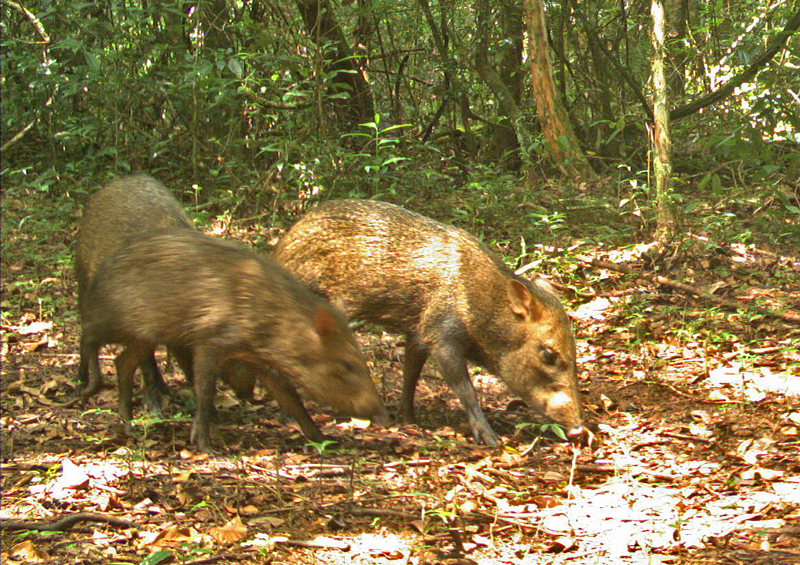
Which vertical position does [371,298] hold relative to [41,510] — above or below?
above

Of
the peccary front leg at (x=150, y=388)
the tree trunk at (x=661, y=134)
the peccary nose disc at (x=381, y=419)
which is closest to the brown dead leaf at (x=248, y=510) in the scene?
the peccary nose disc at (x=381, y=419)

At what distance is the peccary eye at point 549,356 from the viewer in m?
5.59

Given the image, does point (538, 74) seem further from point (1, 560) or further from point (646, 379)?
point (1, 560)

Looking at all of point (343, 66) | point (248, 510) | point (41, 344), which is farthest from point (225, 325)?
point (343, 66)

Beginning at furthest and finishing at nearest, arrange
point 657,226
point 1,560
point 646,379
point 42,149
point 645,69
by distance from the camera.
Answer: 1. point 645,69
2. point 42,149
3. point 657,226
4. point 646,379
5. point 1,560

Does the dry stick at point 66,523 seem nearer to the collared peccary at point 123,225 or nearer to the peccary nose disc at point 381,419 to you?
the peccary nose disc at point 381,419

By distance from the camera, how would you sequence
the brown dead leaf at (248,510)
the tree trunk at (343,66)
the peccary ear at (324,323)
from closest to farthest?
the brown dead leaf at (248,510), the peccary ear at (324,323), the tree trunk at (343,66)


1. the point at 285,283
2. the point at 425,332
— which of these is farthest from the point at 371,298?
the point at 285,283

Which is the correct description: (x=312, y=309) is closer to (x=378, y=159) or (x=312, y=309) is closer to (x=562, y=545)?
(x=562, y=545)

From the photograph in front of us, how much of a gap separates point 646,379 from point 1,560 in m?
4.39

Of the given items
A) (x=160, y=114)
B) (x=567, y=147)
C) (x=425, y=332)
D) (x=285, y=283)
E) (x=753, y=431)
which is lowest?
(x=753, y=431)

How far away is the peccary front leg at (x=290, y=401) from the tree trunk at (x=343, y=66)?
5.24 metres

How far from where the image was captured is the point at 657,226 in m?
8.56

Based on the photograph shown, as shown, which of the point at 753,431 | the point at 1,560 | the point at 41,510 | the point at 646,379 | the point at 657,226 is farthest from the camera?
the point at 657,226
